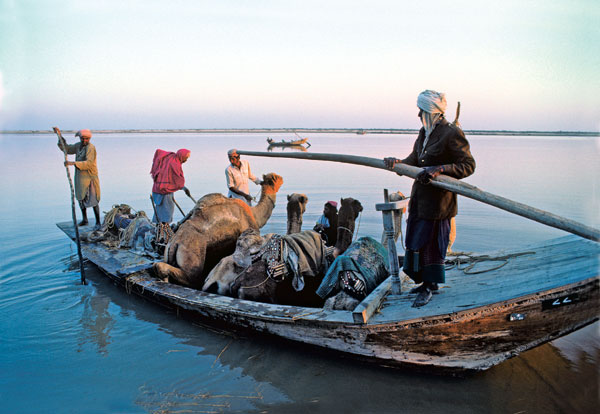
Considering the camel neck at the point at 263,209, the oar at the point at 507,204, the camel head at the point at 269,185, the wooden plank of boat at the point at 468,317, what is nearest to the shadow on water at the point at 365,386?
the wooden plank of boat at the point at 468,317

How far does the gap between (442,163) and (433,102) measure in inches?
19.7

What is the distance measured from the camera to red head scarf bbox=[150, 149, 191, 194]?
7832mm

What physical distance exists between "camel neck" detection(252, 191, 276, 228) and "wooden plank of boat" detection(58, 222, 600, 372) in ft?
8.69

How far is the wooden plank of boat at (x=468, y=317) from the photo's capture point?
11.1ft

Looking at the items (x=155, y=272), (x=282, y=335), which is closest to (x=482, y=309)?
(x=282, y=335)

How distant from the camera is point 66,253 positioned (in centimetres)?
897

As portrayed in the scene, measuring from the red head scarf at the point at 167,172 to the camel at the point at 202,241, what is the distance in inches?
80.4

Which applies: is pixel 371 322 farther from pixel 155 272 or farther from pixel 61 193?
pixel 61 193

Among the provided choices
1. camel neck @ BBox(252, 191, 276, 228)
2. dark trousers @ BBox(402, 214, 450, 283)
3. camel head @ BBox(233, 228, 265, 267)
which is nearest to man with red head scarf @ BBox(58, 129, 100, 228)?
camel neck @ BBox(252, 191, 276, 228)

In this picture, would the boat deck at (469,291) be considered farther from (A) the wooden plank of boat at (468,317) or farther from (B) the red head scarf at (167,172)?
(B) the red head scarf at (167,172)

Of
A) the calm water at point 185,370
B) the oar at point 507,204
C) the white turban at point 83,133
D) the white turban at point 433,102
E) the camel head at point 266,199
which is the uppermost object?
the white turban at point 433,102

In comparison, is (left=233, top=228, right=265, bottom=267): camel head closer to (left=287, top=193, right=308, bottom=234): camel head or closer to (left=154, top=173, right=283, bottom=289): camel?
(left=154, top=173, right=283, bottom=289): camel

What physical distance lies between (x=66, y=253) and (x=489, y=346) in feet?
26.7

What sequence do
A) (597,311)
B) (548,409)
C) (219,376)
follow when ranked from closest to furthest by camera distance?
(597,311) → (548,409) → (219,376)
